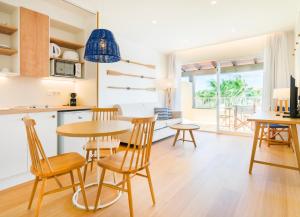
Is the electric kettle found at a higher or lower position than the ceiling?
lower

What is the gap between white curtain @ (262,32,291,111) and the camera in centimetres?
429

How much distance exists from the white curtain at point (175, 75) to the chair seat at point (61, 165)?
180 inches

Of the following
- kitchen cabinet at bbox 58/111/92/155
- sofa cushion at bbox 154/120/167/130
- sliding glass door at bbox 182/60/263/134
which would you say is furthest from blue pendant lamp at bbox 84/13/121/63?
sliding glass door at bbox 182/60/263/134

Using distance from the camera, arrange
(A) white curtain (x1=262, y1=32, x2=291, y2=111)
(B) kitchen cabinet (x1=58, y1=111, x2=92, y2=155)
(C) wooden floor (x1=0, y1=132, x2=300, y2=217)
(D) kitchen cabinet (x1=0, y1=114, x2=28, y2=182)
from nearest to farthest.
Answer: (C) wooden floor (x1=0, y1=132, x2=300, y2=217) < (D) kitchen cabinet (x1=0, y1=114, x2=28, y2=182) < (B) kitchen cabinet (x1=58, y1=111, x2=92, y2=155) < (A) white curtain (x1=262, y1=32, x2=291, y2=111)

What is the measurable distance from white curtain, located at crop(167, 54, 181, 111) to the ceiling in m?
1.21

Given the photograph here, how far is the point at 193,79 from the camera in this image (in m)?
7.98

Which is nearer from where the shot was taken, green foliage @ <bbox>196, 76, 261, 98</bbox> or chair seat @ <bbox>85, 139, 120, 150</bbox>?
chair seat @ <bbox>85, 139, 120, 150</bbox>

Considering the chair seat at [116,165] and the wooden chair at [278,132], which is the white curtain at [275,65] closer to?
the wooden chair at [278,132]

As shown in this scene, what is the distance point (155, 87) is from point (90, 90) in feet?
9.08

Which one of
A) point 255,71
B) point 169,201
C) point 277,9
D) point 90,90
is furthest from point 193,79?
point 169,201

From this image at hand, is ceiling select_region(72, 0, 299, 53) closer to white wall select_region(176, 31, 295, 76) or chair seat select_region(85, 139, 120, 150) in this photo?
white wall select_region(176, 31, 295, 76)

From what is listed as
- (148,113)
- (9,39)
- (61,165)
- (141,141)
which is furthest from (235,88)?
(9,39)

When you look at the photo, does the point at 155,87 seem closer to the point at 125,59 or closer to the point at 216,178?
the point at 125,59

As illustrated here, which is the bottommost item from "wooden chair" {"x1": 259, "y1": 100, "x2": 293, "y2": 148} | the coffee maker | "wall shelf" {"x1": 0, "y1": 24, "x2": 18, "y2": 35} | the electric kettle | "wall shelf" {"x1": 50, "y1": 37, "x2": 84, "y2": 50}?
"wooden chair" {"x1": 259, "y1": 100, "x2": 293, "y2": 148}
